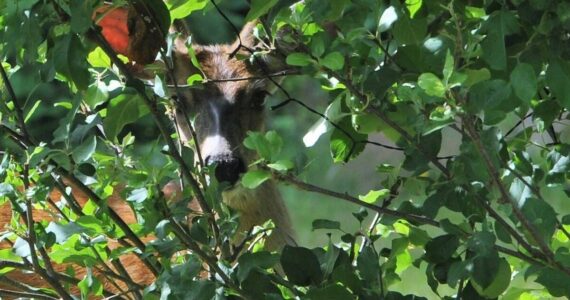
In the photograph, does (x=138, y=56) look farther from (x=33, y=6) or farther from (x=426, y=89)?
(x=426, y=89)

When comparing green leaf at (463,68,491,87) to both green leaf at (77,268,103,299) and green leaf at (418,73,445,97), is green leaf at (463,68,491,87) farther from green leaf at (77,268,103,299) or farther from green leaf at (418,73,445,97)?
green leaf at (77,268,103,299)

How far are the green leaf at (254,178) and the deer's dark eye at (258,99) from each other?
2.48 meters

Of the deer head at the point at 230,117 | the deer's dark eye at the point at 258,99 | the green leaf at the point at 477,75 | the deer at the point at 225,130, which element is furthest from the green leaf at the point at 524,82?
the deer's dark eye at the point at 258,99

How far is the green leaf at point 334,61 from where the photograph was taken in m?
1.39

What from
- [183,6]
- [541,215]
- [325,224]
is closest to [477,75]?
[541,215]

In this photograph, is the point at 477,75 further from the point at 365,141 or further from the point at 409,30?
the point at 365,141

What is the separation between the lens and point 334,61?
139 cm

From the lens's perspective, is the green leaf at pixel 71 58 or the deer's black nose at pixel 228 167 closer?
the green leaf at pixel 71 58

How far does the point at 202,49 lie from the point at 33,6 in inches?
98.7

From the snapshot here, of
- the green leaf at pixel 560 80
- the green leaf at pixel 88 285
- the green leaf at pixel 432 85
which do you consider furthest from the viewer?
the green leaf at pixel 88 285

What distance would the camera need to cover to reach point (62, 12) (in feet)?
4.71

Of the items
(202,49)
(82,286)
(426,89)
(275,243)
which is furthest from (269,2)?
(202,49)

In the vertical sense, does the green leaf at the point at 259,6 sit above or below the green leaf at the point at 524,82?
above

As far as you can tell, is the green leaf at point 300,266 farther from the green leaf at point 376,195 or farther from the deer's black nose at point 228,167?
the deer's black nose at point 228,167
